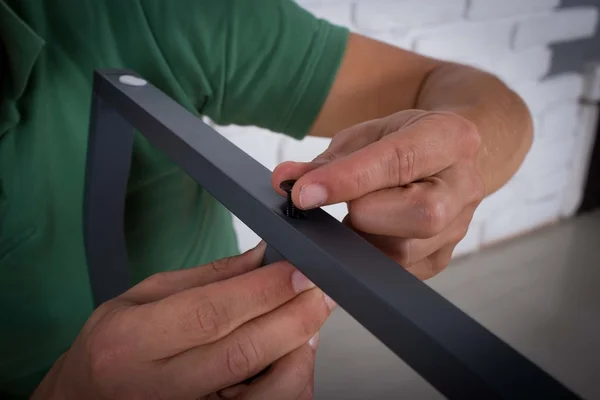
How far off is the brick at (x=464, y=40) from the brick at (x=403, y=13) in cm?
2

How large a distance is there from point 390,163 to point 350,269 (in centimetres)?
7

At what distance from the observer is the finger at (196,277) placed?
0.78 ft

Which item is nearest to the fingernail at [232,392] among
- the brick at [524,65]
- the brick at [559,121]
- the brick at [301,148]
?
the brick at [301,148]

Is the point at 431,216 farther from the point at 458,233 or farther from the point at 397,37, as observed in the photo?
the point at 397,37

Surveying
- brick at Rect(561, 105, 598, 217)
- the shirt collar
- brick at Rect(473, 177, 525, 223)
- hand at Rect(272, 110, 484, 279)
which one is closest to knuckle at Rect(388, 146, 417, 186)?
hand at Rect(272, 110, 484, 279)

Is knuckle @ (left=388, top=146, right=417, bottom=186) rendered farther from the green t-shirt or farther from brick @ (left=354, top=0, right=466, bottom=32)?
brick @ (left=354, top=0, right=466, bottom=32)

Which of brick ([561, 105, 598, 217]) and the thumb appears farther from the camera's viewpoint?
brick ([561, 105, 598, 217])

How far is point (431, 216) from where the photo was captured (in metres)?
0.24

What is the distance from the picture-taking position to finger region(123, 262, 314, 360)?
0.21 meters

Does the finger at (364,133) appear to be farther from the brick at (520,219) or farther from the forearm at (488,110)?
the brick at (520,219)

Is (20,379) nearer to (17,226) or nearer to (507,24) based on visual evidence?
(17,226)

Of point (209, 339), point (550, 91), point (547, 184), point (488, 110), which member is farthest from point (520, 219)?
point (209, 339)

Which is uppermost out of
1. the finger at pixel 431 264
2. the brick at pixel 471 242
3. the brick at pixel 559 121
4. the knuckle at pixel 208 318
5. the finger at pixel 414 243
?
the knuckle at pixel 208 318

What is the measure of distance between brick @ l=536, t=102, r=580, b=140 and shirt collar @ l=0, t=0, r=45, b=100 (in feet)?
2.67
